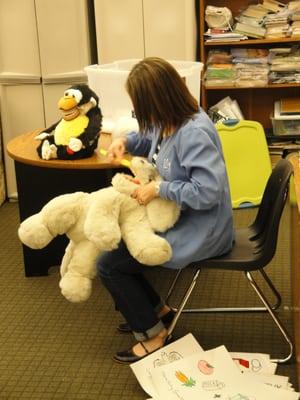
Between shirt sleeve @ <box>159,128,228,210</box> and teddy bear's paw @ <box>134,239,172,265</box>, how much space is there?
14 cm

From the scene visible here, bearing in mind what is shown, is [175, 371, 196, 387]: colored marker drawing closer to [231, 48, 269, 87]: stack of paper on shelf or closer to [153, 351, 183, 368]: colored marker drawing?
[153, 351, 183, 368]: colored marker drawing

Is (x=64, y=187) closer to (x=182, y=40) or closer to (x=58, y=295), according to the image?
(x=58, y=295)

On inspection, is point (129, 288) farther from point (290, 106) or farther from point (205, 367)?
point (290, 106)

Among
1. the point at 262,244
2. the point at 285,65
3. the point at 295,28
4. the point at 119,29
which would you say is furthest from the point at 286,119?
the point at 262,244

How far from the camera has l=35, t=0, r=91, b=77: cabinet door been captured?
3.72 meters

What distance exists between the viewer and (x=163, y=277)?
283cm

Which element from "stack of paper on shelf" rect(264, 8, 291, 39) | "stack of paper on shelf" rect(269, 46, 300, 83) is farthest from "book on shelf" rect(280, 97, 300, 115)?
"stack of paper on shelf" rect(264, 8, 291, 39)

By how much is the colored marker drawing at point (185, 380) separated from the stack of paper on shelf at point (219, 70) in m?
2.40

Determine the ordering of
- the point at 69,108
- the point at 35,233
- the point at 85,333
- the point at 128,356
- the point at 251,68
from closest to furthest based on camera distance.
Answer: the point at 35,233 → the point at 128,356 → the point at 85,333 → the point at 69,108 → the point at 251,68

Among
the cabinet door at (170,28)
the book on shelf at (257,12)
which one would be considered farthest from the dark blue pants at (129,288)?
the book on shelf at (257,12)

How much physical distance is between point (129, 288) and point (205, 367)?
0.36 metres

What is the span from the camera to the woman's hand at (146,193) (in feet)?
6.25

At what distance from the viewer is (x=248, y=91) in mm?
4180

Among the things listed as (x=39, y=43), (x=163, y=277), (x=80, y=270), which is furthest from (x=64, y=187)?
(x=39, y=43)
